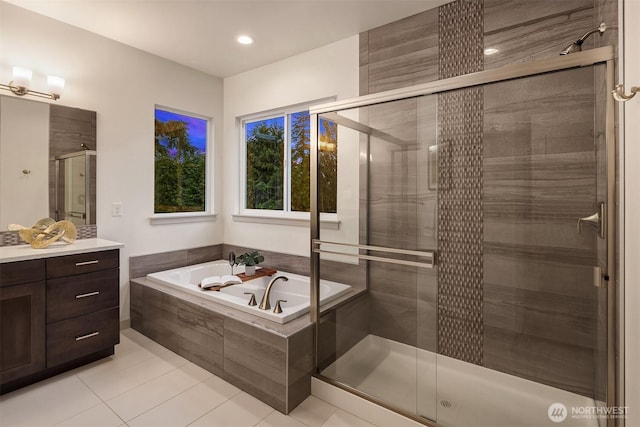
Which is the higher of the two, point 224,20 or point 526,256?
point 224,20

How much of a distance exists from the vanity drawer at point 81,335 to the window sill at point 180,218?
1.00 metres

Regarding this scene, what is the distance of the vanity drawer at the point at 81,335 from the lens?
2102mm

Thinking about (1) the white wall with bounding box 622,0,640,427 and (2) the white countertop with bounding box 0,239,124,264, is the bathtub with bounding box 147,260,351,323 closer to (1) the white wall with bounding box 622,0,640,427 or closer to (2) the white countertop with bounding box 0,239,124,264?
(2) the white countertop with bounding box 0,239,124,264

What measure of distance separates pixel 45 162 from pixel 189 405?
2.10 metres

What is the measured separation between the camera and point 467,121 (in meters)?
1.53

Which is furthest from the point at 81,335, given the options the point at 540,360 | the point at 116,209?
the point at 540,360

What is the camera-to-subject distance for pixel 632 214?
3.39ft

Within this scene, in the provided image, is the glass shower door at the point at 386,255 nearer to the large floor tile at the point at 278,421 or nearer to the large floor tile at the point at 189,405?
the large floor tile at the point at 278,421

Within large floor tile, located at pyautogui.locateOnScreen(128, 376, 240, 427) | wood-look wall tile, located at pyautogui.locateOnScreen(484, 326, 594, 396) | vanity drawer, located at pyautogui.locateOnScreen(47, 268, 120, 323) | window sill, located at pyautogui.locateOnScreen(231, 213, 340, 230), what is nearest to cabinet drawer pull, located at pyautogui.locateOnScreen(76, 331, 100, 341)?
vanity drawer, located at pyautogui.locateOnScreen(47, 268, 120, 323)

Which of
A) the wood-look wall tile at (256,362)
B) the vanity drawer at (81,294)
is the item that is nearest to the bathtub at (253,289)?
the wood-look wall tile at (256,362)

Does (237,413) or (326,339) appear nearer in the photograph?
(237,413)

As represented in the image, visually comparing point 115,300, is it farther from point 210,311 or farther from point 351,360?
point 351,360

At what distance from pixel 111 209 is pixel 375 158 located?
242cm

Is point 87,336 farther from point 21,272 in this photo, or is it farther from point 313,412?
point 313,412
